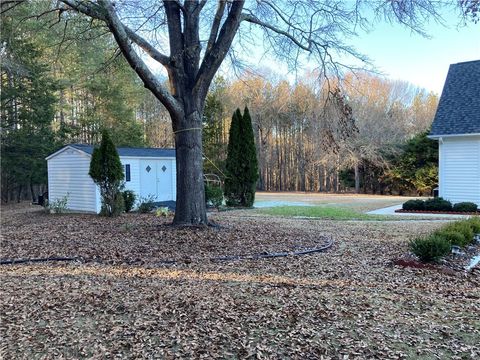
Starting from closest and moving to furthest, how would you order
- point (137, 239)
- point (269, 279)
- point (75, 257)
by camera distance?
point (269, 279)
point (75, 257)
point (137, 239)

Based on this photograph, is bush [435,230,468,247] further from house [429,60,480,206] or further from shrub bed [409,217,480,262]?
house [429,60,480,206]

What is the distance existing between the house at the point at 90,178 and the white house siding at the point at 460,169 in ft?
33.4

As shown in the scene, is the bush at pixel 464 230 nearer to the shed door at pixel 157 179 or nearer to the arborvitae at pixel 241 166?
the arborvitae at pixel 241 166

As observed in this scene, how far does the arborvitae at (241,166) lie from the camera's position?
51.2ft

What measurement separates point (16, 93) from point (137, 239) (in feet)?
46.6

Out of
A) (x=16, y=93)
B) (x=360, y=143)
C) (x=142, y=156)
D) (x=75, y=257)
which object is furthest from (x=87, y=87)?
(x=75, y=257)

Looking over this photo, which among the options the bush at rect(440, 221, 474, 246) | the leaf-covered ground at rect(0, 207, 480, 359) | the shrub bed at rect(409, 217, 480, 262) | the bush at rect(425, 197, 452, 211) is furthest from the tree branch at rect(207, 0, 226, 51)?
the bush at rect(425, 197, 452, 211)

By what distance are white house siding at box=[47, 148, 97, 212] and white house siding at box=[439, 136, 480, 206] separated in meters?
11.7

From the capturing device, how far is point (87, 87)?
2166cm

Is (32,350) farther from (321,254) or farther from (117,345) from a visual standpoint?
(321,254)

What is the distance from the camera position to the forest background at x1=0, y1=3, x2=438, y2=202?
18.0m

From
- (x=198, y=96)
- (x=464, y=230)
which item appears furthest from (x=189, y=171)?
(x=464, y=230)

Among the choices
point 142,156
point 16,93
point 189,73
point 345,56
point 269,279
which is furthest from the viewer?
point 16,93

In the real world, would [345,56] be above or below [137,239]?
above
